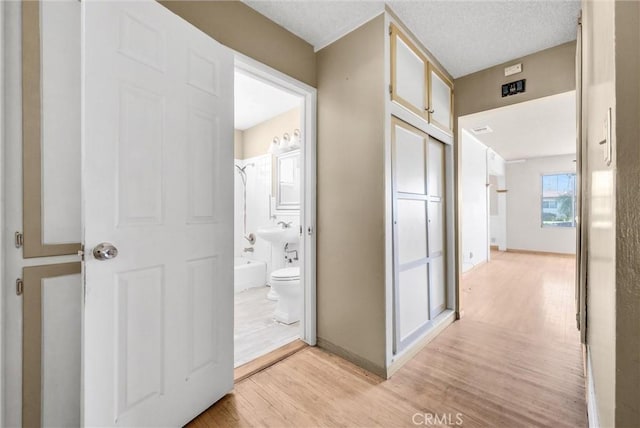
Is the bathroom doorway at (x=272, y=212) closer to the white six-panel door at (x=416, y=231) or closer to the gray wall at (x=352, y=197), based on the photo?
the gray wall at (x=352, y=197)

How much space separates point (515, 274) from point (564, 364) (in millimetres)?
3157

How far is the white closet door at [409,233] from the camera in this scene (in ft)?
6.40

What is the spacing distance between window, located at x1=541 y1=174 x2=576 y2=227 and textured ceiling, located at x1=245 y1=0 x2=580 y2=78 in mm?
5903

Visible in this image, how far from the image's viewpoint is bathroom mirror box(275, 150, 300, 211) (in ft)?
11.5

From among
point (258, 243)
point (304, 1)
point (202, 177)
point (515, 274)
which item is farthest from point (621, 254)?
point (515, 274)

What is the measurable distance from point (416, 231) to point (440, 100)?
1271mm

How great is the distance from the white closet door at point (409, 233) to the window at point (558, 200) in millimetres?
6392

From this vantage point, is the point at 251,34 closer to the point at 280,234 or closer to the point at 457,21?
the point at 457,21

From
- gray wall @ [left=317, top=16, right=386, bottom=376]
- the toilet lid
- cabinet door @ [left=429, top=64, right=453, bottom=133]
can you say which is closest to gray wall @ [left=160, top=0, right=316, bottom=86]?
gray wall @ [left=317, top=16, right=386, bottom=376]

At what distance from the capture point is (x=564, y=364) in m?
1.90

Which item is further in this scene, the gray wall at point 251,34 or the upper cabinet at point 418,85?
the upper cabinet at point 418,85

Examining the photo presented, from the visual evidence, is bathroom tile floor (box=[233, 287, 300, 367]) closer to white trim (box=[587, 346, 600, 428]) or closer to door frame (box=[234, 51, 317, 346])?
door frame (box=[234, 51, 317, 346])

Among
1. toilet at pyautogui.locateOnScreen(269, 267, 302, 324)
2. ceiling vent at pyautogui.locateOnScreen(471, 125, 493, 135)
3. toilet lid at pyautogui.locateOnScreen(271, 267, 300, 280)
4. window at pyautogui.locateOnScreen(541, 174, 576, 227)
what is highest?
ceiling vent at pyautogui.locateOnScreen(471, 125, 493, 135)

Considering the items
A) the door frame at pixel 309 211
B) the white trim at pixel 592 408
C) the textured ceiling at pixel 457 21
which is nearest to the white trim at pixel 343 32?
the textured ceiling at pixel 457 21
